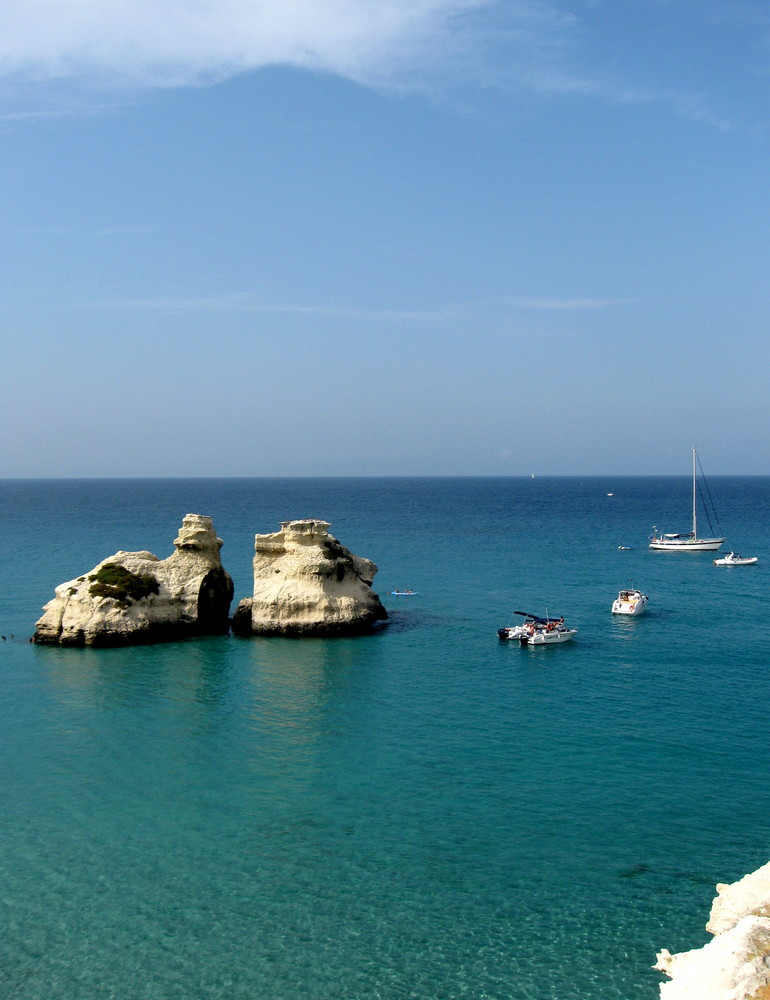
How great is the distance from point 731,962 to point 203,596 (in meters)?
48.6

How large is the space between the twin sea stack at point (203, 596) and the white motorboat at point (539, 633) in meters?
10.2

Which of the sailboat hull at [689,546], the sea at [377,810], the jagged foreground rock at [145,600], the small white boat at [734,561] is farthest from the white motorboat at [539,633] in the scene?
the sailboat hull at [689,546]

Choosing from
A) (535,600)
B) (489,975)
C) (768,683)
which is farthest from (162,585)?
(489,975)

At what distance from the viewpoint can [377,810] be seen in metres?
29.2

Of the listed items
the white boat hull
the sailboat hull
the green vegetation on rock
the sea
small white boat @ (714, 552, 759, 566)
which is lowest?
the sea

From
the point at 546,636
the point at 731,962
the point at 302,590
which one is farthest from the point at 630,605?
the point at 731,962

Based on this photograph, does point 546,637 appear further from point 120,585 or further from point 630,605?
point 120,585

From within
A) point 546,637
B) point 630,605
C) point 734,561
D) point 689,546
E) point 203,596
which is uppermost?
point 689,546

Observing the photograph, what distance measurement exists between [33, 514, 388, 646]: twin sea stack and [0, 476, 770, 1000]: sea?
79.4 inches

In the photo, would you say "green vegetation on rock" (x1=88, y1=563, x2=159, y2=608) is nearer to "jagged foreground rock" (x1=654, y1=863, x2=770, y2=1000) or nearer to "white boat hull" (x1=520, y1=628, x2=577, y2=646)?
"white boat hull" (x1=520, y1=628, x2=577, y2=646)

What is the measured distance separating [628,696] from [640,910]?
2105 cm

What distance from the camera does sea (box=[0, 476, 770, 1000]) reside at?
827 inches

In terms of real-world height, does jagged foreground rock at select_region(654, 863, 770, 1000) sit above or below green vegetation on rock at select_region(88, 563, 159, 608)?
below

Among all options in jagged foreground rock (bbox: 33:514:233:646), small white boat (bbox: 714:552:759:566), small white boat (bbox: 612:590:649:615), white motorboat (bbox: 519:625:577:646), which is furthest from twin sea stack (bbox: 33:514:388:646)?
small white boat (bbox: 714:552:759:566)
